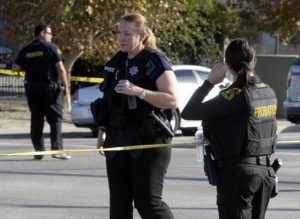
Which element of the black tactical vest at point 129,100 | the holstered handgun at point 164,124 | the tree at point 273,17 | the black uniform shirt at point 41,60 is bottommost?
the tree at point 273,17

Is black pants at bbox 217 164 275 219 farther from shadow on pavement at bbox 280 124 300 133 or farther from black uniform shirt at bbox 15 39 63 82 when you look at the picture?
shadow on pavement at bbox 280 124 300 133

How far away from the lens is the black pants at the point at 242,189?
5.27m

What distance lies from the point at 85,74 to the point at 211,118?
21.2 metres

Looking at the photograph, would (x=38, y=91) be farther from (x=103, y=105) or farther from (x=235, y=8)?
(x=235, y=8)

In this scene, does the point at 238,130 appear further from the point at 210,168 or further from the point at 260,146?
the point at 210,168

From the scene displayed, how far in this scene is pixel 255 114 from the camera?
5.32 m

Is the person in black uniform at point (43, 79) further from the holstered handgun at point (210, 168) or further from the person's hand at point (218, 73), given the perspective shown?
the person's hand at point (218, 73)

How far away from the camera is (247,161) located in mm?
5312

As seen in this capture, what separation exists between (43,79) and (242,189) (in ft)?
23.4

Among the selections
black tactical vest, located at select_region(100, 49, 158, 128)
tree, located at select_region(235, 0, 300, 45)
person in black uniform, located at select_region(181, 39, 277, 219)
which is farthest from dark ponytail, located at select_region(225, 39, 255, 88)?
tree, located at select_region(235, 0, 300, 45)

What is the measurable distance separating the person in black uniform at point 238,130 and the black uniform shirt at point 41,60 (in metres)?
6.83

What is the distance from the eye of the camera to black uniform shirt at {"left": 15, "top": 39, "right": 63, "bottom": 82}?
1199cm

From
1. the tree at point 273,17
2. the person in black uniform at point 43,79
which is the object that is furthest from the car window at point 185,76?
the tree at point 273,17

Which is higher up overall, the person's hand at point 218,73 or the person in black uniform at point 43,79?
the person's hand at point 218,73
